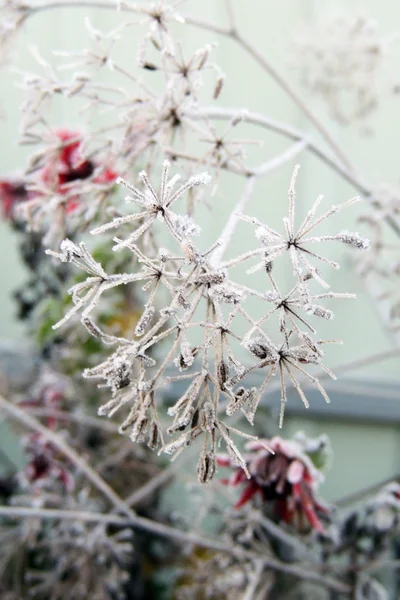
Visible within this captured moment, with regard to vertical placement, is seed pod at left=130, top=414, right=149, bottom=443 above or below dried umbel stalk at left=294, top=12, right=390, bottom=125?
below

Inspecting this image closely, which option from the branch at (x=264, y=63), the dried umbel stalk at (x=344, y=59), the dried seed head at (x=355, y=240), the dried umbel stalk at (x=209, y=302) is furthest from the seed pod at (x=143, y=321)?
the dried umbel stalk at (x=344, y=59)

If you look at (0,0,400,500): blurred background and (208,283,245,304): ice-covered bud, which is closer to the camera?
(208,283,245,304): ice-covered bud

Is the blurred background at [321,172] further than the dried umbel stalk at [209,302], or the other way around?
the blurred background at [321,172]

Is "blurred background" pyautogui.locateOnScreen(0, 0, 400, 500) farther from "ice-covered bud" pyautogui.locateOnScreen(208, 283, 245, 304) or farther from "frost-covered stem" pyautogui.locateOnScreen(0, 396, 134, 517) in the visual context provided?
"ice-covered bud" pyautogui.locateOnScreen(208, 283, 245, 304)

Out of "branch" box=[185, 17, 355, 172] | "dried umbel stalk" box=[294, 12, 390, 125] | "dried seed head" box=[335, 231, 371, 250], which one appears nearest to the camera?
"dried seed head" box=[335, 231, 371, 250]

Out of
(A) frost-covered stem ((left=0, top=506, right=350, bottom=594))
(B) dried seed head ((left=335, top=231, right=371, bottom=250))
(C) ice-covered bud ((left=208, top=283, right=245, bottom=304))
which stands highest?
(B) dried seed head ((left=335, top=231, right=371, bottom=250))

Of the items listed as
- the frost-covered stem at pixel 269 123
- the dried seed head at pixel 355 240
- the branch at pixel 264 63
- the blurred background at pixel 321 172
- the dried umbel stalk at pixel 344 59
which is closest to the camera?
the dried seed head at pixel 355 240

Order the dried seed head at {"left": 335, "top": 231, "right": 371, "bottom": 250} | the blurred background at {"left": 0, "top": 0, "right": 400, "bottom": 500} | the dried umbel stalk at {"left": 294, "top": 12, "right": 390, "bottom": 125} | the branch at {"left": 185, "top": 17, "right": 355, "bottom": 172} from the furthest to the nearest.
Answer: the blurred background at {"left": 0, "top": 0, "right": 400, "bottom": 500} < the dried umbel stalk at {"left": 294, "top": 12, "right": 390, "bottom": 125} < the branch at {"left": 185, "top": 17, "right": 355, "bottom": 172} < the dried seed head at {"left": 335, "top": 231, "right": 371, "bottom": 250}

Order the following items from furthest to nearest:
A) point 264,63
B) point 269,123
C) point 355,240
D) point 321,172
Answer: point 321,172 → point 264,63 → point 269,123 → point 355,240

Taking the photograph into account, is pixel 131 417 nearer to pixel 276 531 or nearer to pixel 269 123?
pixel 269 123

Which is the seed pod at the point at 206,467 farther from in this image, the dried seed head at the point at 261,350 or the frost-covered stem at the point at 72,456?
the frost-covered stem at the point at 72,456

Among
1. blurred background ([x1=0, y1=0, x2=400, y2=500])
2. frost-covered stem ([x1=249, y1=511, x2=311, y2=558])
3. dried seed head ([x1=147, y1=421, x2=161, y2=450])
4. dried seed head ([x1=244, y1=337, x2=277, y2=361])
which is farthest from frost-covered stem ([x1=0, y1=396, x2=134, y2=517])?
blurred background ([x1=0, y1=0, x2=400, y2=500])

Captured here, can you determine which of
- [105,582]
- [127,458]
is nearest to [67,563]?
[105,582]

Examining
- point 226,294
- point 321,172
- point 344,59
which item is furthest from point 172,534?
point 321,172
